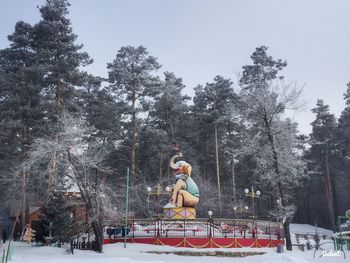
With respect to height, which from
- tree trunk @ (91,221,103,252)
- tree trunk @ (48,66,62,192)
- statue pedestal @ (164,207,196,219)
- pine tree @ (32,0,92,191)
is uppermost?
pine tree @ (32,0,92,191)

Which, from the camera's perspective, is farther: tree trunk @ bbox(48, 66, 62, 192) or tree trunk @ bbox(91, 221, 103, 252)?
tree trunk @ bbox(48, 66, 62, 192)

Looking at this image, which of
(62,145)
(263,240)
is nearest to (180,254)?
(263,240)

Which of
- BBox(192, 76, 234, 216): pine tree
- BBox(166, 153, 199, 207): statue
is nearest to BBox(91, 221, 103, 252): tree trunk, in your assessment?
BBox(166, 153, 199, 207): statue

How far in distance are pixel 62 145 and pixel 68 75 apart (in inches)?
449

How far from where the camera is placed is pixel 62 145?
21.6 m

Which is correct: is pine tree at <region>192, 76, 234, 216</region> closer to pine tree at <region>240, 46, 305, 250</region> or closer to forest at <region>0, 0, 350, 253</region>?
forest at <region>0, 0, 350, 253</region>

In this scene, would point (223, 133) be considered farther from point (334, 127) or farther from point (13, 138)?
point (13, 138)

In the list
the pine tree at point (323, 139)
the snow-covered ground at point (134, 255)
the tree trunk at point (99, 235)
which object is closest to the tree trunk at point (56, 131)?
the tree trunk at point (99, 235)

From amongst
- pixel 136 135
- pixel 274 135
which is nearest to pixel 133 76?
pixel 136 135

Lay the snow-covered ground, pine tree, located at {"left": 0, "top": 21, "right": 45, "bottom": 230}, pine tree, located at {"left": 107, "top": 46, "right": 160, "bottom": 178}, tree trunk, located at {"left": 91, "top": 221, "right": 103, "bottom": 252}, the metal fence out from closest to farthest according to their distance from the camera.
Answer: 1. the snow-covered ground
2. tree trunk, located at {"left": 91, "top": 221, "right": 103, "bottom": 252}
3. the metal fence
4. pine tree, located at {"left": 0, "top": 21, "right": 45, "bottom": 230}
5. pine tree, located at {"left": 107, "top": 46, "right": 160, "bottom": 178}

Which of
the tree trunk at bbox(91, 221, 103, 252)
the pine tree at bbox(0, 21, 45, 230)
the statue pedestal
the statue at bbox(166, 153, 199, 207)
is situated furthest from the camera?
the pine tree at bbox(0, 21, 45, 230)

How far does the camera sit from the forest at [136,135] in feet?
85.7

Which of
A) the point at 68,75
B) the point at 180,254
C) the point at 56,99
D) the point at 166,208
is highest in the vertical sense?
the point at 68,75

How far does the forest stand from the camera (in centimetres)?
2611
